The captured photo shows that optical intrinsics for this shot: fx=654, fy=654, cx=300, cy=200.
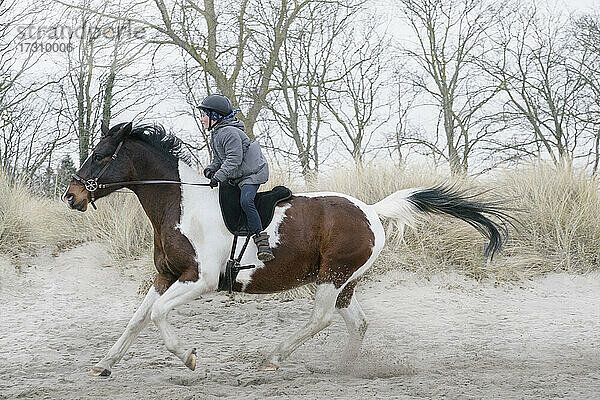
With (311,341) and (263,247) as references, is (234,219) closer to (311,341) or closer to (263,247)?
(263,247)

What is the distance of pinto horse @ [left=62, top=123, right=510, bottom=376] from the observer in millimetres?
5156

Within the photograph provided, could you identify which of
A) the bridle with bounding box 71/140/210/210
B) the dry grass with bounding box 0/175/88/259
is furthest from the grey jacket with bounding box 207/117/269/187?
the dry grass with bounding box 0/175/88/259

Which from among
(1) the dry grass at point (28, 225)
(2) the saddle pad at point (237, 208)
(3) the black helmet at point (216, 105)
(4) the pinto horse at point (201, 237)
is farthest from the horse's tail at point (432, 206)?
(1) the dry grass at point (28, 225)

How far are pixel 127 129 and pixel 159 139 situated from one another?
0.29 metres

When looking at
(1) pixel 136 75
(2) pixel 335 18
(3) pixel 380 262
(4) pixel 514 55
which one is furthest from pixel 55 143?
(4) pixel 514 55

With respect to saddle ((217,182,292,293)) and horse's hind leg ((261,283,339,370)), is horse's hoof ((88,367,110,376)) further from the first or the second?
horse's hind leg ((261,283,339,370))

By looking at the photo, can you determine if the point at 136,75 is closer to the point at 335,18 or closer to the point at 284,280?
the point at 335,18

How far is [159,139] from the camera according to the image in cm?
551

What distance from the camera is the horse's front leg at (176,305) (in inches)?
195

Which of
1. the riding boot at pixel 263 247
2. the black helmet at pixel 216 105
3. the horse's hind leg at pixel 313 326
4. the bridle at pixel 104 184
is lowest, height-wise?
the horse's hind leg at pixel 313 326

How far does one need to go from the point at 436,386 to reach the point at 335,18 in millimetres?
13071

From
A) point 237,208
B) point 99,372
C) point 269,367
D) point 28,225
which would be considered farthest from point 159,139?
point 28,225

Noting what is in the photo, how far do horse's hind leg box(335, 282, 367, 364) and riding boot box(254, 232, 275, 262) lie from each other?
869 mm

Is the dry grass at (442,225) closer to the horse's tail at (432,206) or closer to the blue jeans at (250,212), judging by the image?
the horse's tail at (432,206)
